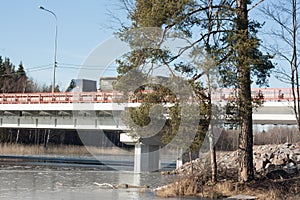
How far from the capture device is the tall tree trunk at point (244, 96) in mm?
17659

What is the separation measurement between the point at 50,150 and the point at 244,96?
48.0 m

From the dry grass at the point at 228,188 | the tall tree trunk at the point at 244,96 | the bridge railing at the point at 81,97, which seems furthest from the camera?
the bridge railing at the point at 81,97

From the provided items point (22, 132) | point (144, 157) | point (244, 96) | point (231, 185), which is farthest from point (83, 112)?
point (22, 132)

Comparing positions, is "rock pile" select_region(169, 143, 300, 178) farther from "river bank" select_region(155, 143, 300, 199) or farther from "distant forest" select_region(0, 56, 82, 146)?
"distant forest" select_region(0, 56, 82, 146)

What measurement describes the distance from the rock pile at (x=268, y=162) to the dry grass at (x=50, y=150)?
94.5 feet

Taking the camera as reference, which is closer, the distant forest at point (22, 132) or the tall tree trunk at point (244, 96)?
the tall tree trunk at point (244, 96)

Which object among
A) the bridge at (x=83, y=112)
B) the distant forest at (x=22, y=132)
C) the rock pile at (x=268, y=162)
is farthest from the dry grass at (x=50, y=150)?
the rock pile at (x=268, y=162)

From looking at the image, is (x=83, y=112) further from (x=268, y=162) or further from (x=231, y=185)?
(x=231, y=185)

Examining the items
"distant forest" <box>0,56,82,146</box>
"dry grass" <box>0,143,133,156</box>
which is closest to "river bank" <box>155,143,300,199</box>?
"dry grass" <box>0,143,133,156</box>

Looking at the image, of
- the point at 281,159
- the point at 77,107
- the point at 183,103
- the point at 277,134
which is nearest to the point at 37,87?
A: the point at 277,134

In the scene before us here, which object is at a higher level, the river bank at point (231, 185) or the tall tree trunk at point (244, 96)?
the tall tree trunk at point (244, 96)

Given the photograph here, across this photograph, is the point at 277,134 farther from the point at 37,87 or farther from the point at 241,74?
the point at 241,74

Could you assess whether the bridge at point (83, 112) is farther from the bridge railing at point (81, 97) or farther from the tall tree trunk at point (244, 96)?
the tall tree trunk at point (244, 96)

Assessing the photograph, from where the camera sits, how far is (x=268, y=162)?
973 inches
